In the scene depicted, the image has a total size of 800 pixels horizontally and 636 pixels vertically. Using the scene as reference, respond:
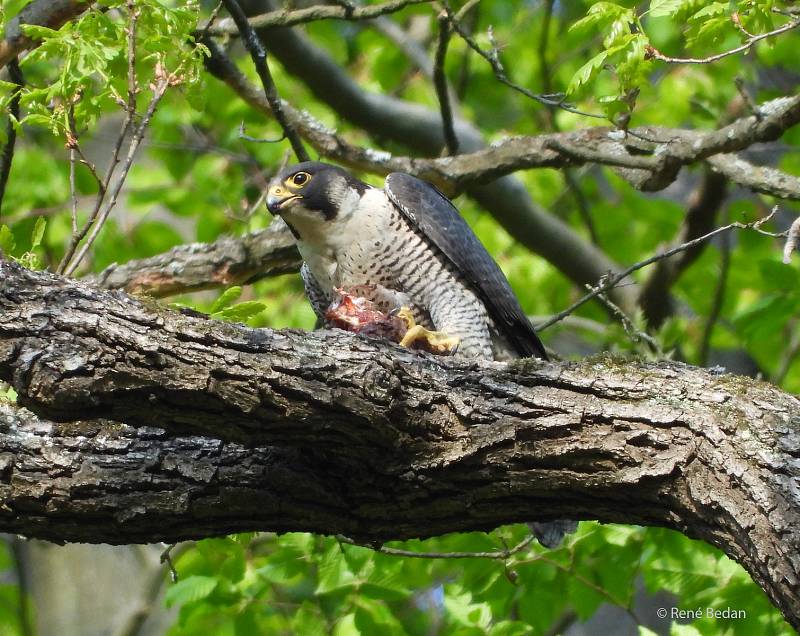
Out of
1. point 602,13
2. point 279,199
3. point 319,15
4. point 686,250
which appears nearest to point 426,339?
point 279,199

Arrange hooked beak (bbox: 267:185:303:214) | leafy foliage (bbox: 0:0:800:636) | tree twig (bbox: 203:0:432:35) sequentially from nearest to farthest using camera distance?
1. leafy foliage (bbox: 0:0:800:636)
2. hooked beak (bbox: 267:185:303:214)
3. tree twig (bbox: 203:0:432:35)

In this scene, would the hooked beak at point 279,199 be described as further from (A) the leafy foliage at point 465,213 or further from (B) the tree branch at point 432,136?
(B) the tree branch at point 432,136

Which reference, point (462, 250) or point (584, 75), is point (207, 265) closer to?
point (462, 250)

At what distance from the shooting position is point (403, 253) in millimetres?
5258

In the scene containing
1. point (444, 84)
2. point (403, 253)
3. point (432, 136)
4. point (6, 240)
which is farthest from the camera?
point (432, 136)

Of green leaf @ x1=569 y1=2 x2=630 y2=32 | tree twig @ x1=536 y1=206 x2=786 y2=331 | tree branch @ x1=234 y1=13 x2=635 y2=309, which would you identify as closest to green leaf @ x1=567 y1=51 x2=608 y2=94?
green leaf @ x1=569 y1=2 x2=630 y2=32

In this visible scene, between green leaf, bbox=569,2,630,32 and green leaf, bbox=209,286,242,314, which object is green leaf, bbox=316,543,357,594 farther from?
green leaf, bbox=569,2,630,32

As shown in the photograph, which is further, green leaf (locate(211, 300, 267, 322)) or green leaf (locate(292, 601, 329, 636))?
green leaf (locate(292, 601, 329, 636))

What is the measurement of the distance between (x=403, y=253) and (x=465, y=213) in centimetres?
579

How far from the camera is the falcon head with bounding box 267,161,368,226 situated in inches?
208

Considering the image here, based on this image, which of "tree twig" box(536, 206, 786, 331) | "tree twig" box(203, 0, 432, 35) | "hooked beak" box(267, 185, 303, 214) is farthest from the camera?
"tree twig" box(203, 0, 432, 35)

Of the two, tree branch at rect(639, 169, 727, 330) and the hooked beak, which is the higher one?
tree branch at rect(639, 169, 727, 330)

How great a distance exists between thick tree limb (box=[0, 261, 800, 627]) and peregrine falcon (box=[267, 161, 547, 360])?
1.51 meters

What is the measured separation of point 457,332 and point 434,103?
20.1 ft
